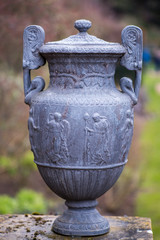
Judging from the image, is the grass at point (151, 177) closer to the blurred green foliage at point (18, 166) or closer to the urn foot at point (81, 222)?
the urn foot at point (81, 222)

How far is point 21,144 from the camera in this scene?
24.5ft

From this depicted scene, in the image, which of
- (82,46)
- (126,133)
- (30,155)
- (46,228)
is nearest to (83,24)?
(82,46)

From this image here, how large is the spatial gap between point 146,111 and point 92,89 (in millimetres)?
11479

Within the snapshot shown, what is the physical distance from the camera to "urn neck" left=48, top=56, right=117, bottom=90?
12.5ft

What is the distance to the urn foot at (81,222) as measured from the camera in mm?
3990

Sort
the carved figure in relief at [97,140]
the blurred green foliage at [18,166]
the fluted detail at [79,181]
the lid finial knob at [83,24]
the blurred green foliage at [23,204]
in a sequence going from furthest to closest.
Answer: the blurred green foliage at [18,166]
the blurred green foliage at [23,204]
the lid finial knob at [83,24]
the fluted detail at [79,181]
the carved figure in relief at [97,140]

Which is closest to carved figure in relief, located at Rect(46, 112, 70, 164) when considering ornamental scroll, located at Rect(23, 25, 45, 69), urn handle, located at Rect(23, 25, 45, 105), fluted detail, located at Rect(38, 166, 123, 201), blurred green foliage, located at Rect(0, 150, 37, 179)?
fluted detail, located at Rect(38, 166, 123, 201)

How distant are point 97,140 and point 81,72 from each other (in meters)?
0.53

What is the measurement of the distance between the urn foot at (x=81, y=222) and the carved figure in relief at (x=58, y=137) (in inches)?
18.7

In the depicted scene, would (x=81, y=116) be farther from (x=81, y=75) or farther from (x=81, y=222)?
(x=81, y=222)

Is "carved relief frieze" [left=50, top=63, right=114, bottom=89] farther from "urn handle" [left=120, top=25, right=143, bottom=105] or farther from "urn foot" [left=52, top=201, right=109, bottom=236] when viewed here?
"urn foot" [left=52, top=201, right=109, bottom=236]

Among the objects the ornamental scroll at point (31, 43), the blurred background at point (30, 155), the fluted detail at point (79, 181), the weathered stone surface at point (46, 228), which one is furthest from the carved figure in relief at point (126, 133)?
the blurred background at point (30, 155)

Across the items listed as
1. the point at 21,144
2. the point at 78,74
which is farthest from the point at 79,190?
the point at 21,144

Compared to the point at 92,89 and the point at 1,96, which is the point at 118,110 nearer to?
the point at 92,89
